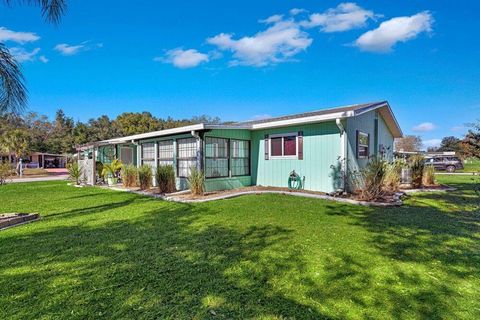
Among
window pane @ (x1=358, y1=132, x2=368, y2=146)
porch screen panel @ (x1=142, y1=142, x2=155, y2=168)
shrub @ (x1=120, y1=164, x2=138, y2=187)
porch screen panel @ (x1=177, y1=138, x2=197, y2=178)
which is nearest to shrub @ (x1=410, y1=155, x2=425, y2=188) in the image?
window pane @ (x1=358, y1=132, x2=368, y2=146)

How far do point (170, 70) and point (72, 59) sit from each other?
6234 mm

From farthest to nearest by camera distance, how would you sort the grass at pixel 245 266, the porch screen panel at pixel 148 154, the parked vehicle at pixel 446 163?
the parked vehicle at pixel 446 163 → the porch screen panel at pixel 148 154 → the grass at pixel 245 266

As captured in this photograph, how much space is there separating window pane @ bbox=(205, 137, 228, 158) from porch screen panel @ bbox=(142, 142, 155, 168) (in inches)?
148

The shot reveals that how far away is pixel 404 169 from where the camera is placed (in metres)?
11.7

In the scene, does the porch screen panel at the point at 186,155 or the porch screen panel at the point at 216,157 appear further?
the porch screen panel at the point at 186,155

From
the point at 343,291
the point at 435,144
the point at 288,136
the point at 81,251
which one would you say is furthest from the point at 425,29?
the point at 435,144

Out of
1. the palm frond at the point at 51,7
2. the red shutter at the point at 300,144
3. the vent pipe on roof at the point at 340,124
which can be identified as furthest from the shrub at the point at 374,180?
the palm frond at the point at 51,7

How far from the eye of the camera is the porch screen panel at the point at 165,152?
11.7m

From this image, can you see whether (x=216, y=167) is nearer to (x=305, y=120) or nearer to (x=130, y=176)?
(x=305, y=120)

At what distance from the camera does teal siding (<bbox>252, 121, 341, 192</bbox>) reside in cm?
912

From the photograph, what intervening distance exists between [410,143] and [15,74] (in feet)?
178

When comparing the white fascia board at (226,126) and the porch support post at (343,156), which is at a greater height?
the white fascia board at (226,126)

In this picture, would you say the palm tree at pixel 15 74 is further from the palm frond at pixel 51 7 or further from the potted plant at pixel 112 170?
the potted plant at pixel 112 170

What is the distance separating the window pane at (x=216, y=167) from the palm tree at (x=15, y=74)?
6204 mm
